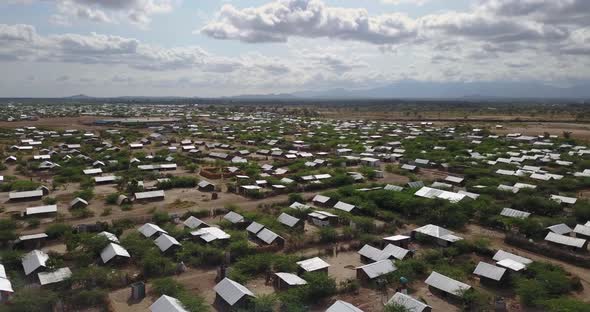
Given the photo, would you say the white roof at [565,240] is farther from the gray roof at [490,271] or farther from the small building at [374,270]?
the small building at [374,270]

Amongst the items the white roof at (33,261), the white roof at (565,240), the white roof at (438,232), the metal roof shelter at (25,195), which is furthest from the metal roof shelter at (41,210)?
the white roof at (565,240)

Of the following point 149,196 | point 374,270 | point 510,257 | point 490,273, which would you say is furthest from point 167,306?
point 149,196

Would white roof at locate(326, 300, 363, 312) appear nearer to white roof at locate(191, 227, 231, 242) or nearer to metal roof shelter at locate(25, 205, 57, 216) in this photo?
white roof at locate(191, 227, 231, 242)

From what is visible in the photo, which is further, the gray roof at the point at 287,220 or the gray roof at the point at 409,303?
the gray roof at the point at 287,220

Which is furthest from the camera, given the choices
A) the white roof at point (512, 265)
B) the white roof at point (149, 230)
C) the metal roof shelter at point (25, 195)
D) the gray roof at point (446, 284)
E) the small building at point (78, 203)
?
the metal roof shelter at point (25, 195)

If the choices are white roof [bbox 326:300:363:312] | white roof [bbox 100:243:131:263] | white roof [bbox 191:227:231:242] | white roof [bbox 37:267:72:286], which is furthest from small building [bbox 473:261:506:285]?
white roof [bbox 37:267:72:286]

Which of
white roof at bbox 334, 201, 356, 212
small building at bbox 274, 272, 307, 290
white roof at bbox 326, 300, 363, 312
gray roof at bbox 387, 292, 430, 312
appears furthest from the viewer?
white roof at bbox 334, 201, 356, 212

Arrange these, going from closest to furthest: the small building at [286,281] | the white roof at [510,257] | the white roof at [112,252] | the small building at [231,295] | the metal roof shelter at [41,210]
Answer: the small building at [231,295] < the small building at [286,281] < the white roof at [510,257] < the white roof at [112,252] < the metal roof shelter at [41,210]
